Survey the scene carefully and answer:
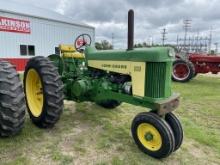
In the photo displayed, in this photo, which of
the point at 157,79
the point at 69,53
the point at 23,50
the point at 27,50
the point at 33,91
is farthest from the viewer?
the point at 27,50

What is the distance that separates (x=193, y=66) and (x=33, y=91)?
296 inches

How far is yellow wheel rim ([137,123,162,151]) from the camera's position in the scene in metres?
3.30

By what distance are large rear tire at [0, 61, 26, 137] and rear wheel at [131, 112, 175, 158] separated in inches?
63.5

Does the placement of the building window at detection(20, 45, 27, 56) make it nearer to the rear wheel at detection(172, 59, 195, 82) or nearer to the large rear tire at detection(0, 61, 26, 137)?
the rear wheel at detection(172, 59, 195, 82)

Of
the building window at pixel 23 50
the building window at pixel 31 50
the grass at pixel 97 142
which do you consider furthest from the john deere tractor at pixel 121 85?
the building window at pixel 31 50

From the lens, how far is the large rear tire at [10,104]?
3375mm

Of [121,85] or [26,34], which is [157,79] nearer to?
[121,85]

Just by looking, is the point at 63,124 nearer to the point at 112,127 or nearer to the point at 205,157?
the point at 112,127

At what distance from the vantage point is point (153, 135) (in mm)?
3342

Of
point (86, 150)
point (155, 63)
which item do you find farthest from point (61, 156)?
point (155, 63)

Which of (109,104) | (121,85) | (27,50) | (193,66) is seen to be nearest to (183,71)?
(193,66)

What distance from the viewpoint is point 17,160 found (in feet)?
10.3

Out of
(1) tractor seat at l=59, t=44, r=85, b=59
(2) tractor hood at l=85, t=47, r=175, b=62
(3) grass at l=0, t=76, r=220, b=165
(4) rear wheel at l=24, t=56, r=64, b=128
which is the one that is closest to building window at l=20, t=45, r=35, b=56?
(3) grass at l=0, t=76, r=220, b=165

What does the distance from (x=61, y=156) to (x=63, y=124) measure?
1.21 metres
